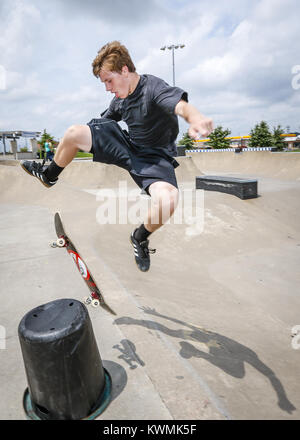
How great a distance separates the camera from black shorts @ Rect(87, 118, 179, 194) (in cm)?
261

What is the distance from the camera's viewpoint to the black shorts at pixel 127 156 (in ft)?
8.55

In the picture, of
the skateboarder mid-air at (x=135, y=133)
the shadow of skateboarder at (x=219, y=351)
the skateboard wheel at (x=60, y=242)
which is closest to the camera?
the skateboarder mid-air at (x=135, y=133)

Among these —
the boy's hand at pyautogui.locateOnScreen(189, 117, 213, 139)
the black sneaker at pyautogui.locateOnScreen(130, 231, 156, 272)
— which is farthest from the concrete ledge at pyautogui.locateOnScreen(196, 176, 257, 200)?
the boy's hand at pyautogui.locateOnScreen(189, 117, 213, 139)

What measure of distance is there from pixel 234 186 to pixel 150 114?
11.8 meters

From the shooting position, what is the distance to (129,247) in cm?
809

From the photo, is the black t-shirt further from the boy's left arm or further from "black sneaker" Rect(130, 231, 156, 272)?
"black sneaker" Rect(130, 231, 156, 272)

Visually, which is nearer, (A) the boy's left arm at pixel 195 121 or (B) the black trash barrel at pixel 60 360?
(A) the boy's left arm at pixel 195 121

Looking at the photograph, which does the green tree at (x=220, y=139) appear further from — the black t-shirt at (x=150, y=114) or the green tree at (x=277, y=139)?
the black t-shirt at (x=150, y=114)

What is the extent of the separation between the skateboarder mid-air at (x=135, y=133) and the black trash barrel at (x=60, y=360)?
3.75 feet

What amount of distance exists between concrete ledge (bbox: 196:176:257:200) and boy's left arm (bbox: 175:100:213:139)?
11.9 metres

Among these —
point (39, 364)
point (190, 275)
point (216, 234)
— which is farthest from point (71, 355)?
point (216, 234)

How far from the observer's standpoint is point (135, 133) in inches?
104

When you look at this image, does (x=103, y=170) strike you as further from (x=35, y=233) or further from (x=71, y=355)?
(x=71, y=355)

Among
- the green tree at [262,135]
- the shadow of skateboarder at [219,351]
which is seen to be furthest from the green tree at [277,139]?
the shadow of skateboarder at [219,351]
